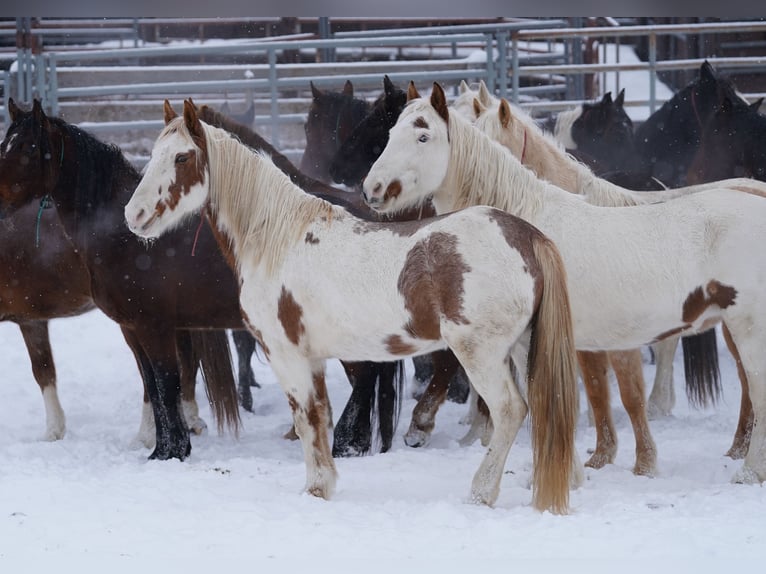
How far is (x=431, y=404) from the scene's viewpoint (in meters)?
5.95

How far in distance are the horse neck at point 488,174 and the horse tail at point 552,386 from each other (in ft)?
2.51

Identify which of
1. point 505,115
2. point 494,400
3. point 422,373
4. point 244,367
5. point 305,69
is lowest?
point 422,373

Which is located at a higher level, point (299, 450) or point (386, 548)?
point (386, 548)

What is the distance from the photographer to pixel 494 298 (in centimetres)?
377

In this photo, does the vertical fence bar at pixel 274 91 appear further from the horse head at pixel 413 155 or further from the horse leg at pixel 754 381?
the horse leg at pixel 754 381

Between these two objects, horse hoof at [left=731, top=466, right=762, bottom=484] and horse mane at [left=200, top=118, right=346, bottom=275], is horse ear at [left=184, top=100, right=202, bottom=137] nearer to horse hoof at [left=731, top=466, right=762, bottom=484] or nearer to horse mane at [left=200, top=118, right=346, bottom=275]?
horse mane at [left=200, top=118, right=346, bottom=275]

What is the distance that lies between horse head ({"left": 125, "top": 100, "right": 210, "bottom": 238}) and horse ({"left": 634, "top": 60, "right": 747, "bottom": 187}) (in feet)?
18.8

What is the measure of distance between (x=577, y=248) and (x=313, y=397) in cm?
148

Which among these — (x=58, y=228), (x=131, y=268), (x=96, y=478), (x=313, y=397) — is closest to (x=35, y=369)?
(x=58, y=228)

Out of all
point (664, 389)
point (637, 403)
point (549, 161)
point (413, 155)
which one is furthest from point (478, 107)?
point (664, 389)

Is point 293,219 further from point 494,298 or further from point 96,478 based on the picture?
point 96,478

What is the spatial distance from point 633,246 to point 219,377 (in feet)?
10.5

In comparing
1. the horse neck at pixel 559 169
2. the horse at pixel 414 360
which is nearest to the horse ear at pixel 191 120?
the horse at pixel 414 360

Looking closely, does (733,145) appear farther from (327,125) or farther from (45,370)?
(45,370)
